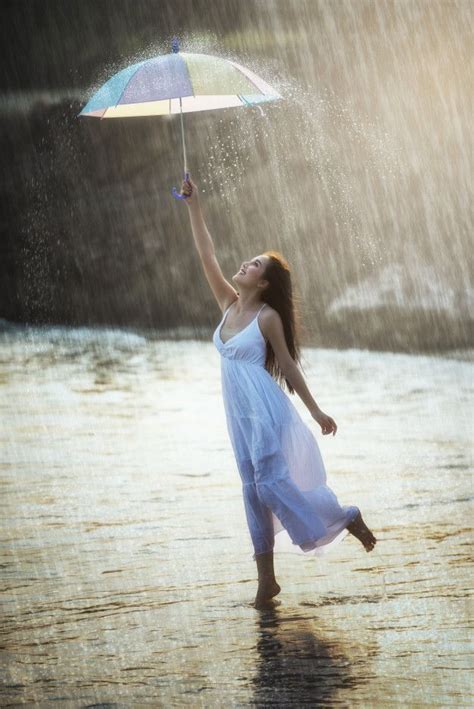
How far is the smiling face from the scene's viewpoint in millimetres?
3904

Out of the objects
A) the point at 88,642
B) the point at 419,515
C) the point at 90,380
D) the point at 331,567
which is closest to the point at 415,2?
the point at 90,380

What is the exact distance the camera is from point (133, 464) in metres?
6.70

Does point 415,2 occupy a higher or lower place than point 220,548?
higher

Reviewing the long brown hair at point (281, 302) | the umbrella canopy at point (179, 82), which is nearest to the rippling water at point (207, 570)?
the long brown hair at point (281, 302)

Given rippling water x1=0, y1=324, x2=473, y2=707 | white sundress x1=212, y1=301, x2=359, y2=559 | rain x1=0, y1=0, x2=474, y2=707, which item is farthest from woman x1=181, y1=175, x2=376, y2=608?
rain x1=0, y1=0, x2=474, y2=707

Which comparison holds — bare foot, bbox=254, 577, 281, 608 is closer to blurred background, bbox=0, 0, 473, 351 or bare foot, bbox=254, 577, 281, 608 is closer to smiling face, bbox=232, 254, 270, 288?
smiling face, bbox=232, 254, 270, 288

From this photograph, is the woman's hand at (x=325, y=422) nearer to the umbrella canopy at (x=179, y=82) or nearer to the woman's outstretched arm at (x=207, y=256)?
the woman's outstretched arm at (x=207, y=256)

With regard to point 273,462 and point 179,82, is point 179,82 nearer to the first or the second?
point 179,82

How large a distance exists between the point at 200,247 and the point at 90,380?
244 inches

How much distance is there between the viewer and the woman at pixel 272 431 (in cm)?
378

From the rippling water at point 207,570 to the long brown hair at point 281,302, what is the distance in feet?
2.82

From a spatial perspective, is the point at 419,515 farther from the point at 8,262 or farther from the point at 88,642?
the point at 8,262

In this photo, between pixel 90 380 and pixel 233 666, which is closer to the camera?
pixel 233 666

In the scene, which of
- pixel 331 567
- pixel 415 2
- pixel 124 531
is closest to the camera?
pixel 331 567
